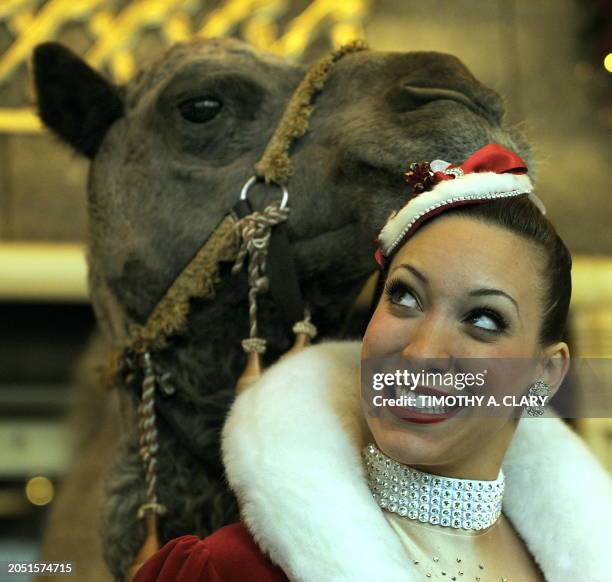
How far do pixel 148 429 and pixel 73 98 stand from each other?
506mm

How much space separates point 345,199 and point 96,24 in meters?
1.37

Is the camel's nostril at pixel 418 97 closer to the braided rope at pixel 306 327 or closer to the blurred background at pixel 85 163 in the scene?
the blurred background at pixel 85 163

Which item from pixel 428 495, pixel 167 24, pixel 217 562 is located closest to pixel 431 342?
pixel 428 495

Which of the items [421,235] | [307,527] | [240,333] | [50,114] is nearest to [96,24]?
[50,114]

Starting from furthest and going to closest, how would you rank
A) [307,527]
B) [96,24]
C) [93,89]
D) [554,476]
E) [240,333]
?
[96,24] < [93,89] < [240,333] < [554,476] < [307,527]

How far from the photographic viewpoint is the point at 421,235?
104 cm

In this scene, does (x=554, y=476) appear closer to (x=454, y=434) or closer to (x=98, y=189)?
(x=454, y=434)

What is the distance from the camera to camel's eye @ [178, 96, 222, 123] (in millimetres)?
1521

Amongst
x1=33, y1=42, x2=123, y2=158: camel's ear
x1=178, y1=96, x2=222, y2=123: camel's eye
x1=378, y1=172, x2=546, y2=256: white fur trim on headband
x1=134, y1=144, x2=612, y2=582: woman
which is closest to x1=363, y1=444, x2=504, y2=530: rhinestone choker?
x1=134, y1=144, x2=612, y2=582: woman

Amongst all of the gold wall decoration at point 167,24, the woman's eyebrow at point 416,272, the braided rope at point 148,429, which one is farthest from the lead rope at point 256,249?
the gold wall decoration at point 167,24

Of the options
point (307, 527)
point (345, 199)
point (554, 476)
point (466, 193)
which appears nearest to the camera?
point (307, 527)

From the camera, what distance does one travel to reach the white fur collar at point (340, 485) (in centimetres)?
92

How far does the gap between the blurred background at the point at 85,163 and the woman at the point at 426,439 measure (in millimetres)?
155

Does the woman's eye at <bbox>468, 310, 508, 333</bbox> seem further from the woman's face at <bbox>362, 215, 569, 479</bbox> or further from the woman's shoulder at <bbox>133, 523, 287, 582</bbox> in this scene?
the woman's shoulder at <bbox>133, 523, 287, 582</bbox>
